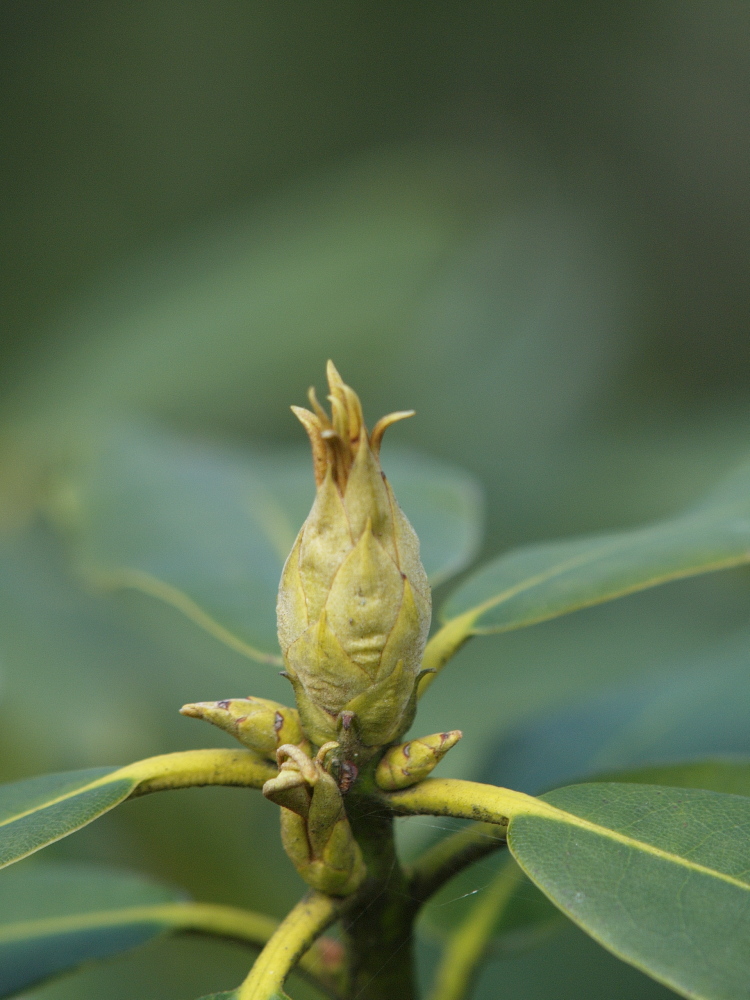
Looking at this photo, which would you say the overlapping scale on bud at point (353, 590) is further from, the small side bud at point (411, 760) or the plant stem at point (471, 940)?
the plant stem at point (471, 940)

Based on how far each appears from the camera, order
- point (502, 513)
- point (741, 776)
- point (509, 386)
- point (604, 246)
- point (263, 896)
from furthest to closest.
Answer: point (604, 246) → point (509, 386) → point (502, 513) → point (263, 896) → point (741, 776)

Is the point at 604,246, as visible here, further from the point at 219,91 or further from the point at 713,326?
the point at 219,91

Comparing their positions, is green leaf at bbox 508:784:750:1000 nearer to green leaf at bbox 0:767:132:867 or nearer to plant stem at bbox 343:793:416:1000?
plant stem at bbox 343:793:416:1000

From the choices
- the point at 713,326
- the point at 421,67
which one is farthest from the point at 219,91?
the point at 713,326

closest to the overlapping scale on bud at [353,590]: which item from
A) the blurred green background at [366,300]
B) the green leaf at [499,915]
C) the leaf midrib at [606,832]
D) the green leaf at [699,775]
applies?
the leaf midrib at [606,832]

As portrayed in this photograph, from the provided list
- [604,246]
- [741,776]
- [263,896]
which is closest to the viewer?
[741,776]

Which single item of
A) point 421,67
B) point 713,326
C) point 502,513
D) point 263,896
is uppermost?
point 421,67

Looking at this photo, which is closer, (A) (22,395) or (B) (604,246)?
(A) (22,395)
